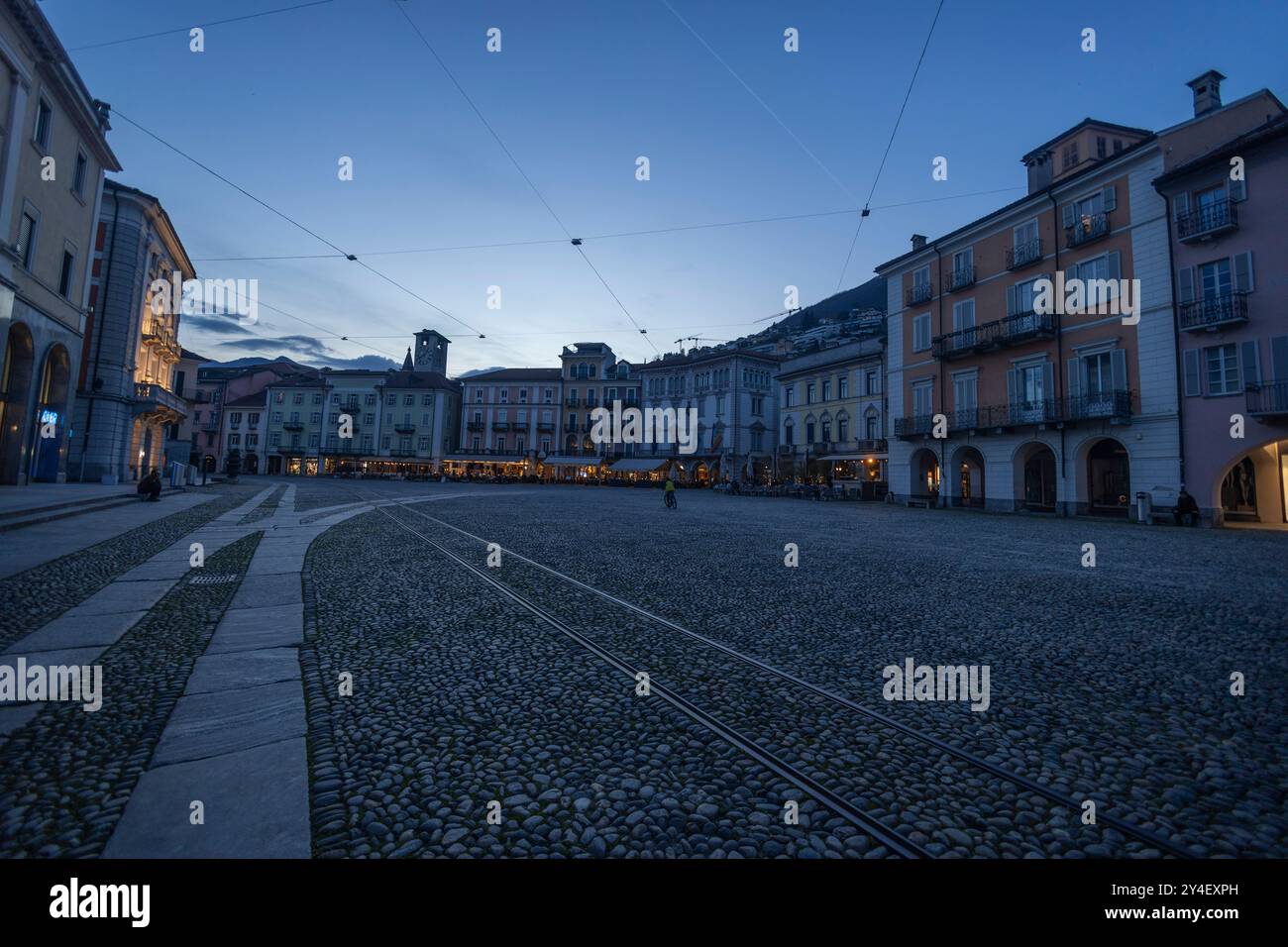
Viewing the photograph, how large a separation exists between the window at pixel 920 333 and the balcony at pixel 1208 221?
11.1 m

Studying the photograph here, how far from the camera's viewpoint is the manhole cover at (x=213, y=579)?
6535 mm

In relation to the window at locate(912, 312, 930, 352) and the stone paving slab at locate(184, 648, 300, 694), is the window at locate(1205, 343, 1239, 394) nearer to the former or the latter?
the window at locate(912, 312, 930, 352)

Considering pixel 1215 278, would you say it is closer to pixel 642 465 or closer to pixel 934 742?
pixel 934 742

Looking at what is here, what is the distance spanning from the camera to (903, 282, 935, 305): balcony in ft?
99.6

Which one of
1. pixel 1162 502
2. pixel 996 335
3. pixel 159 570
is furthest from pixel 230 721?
pixel 996 335

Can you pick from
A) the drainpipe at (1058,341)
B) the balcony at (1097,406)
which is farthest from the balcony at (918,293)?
the balcony at (1097,406)

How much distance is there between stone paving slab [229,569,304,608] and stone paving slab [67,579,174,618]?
0.70 meters

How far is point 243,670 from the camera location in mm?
3777

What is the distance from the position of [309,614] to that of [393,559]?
348cm

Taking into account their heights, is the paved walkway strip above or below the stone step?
below

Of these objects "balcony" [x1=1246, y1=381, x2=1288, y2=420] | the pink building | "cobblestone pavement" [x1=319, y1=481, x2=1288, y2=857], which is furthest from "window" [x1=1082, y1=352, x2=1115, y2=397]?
"cobblestone pavement" [x1=319, y1=481, x2=1288, y2=857]

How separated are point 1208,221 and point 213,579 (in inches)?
1152
